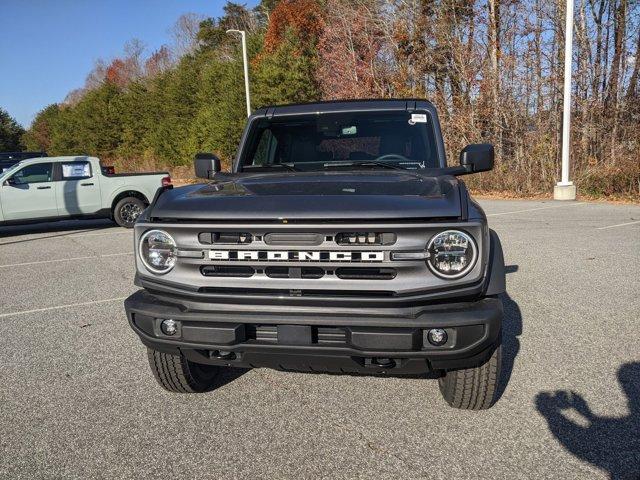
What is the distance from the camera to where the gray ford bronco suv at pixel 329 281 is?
2510 millimetres

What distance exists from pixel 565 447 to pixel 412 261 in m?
1.27

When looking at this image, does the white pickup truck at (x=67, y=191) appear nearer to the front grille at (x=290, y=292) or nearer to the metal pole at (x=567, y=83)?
the front grille at (x=290, y=292)

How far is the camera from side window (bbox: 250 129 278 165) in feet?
14.2

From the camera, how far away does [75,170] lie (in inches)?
479

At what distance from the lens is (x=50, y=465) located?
2705 millimetres

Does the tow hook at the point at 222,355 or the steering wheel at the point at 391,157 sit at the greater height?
the steering wheel at the point at 391,157

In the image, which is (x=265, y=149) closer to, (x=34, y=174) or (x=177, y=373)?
(x=177, y=373)

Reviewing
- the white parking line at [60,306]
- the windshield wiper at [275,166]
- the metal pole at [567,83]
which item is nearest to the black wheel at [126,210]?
the white parking line at [60,306]

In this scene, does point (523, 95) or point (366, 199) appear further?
point (523, 95)

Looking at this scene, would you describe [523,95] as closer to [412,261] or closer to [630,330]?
[630,330]

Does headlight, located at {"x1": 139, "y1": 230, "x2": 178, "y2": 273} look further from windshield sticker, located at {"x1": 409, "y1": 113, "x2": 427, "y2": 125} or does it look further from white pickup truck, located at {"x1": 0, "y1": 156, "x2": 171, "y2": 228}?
white pickup truck, located at {"x1": 0, "y1": 156, "x2": 171, "y2": 228}

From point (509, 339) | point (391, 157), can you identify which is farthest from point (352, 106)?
point (509, 339)

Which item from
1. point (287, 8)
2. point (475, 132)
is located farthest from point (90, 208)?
point (287, 8)

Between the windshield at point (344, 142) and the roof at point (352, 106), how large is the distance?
53 mm
